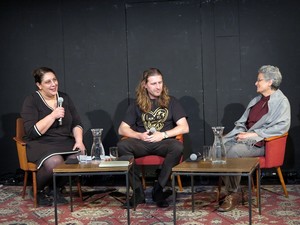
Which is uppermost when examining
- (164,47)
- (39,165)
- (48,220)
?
(164,47)

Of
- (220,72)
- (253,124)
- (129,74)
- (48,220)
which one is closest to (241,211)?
(253,124)

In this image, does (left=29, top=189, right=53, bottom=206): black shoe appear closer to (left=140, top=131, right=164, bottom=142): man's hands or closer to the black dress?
the black dress

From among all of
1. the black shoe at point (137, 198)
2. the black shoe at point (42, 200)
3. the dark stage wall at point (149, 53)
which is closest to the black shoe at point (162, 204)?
the black shoe at point (137, 198)

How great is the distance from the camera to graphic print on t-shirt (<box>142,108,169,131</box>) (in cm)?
523

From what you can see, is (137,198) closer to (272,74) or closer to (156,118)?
(156,118)

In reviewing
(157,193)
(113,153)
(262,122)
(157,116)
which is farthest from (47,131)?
(262,122)

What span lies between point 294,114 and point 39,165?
9.52 ft

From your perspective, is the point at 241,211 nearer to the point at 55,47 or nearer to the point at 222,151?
the point at 222,151

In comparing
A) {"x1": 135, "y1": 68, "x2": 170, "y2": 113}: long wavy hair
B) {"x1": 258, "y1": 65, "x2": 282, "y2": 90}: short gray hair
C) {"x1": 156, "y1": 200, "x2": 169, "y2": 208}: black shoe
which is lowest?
{"x1": 156, "y1": 200, "x2": 169, "y2": 208}: black shoe

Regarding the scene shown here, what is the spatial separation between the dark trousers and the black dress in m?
0.53

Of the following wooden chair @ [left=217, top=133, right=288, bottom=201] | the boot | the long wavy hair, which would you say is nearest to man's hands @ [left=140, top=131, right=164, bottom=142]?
the long wavy hair

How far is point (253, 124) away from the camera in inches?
204

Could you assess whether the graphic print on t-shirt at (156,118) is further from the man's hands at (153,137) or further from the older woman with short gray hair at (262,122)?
the older woman with short gray hair at (262,122)

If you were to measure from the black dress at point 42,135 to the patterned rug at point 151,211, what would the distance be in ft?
1.66
